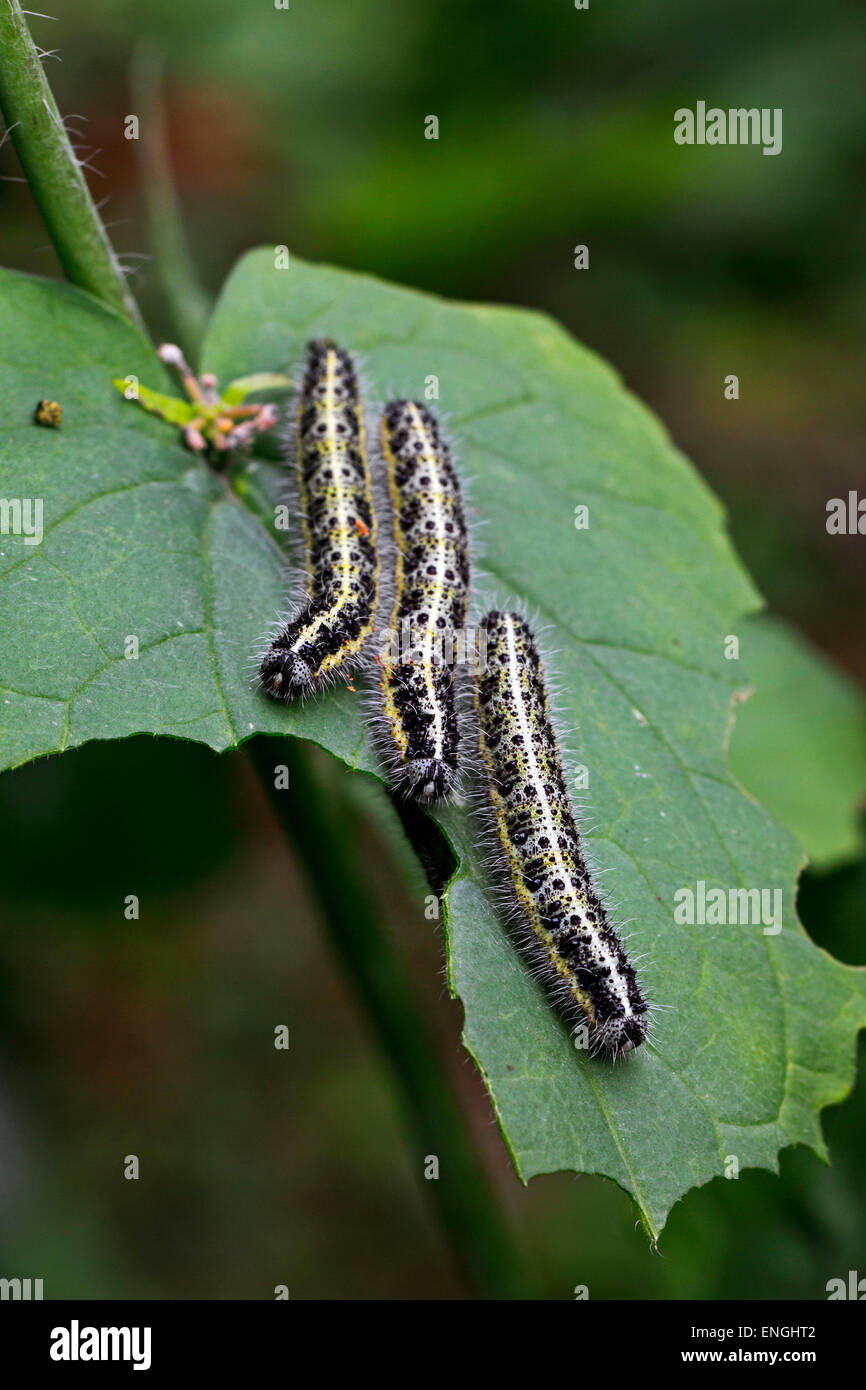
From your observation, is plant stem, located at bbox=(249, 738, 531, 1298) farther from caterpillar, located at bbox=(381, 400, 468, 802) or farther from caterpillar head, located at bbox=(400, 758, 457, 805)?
caterpillar head, located at bbox=(400, 758, 457, 805)

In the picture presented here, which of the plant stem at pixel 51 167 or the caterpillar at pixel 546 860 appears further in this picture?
the plant stem at pixel 51 167

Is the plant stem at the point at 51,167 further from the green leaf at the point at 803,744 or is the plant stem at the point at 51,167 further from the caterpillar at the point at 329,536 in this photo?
the green leaf at the point at 803,744

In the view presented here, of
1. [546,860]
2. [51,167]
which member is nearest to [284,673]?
[546,860]

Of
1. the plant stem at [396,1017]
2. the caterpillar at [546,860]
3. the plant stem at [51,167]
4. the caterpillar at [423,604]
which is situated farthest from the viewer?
the plant stem at [396,1017]

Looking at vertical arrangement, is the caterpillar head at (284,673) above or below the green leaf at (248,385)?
A: below

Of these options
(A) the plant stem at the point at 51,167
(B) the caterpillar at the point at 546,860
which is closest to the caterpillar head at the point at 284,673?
(B) the caterpillar at the point at 546,860

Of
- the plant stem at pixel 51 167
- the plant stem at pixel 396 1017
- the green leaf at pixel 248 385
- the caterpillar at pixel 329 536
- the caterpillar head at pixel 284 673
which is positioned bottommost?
the plant stem at pixel 396 1017
